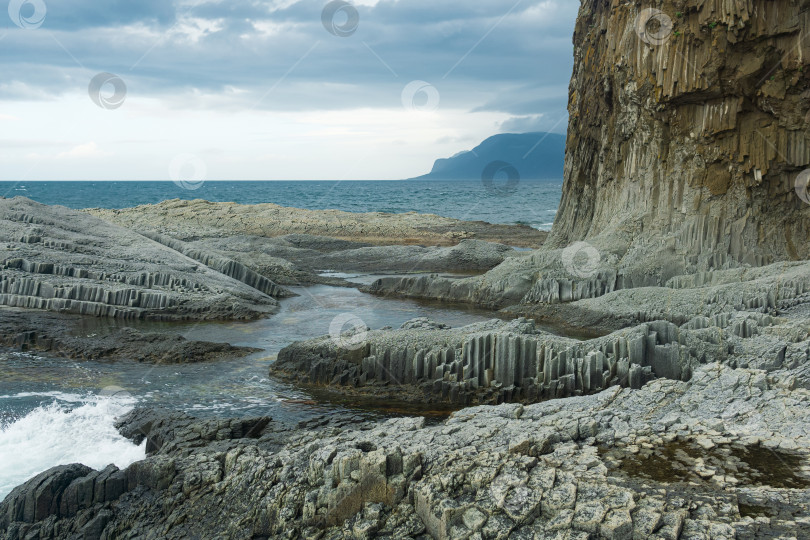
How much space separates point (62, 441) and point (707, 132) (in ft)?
60.8

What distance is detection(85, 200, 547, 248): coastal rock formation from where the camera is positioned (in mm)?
44719

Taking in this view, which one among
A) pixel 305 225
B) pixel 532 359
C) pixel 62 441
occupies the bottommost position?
pixel 62 441

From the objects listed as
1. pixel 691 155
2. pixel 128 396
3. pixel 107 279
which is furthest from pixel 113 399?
pixel 691 155

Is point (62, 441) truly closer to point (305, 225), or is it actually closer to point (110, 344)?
point (110, 344)

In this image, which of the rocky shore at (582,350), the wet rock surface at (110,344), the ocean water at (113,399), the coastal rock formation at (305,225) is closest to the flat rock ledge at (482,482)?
the rocky shore at (582,350)

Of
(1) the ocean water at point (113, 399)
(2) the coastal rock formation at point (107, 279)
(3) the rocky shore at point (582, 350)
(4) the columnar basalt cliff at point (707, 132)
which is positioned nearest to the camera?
(3) the rocky shore at point (582, 350)

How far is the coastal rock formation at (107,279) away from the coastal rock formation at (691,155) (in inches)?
310

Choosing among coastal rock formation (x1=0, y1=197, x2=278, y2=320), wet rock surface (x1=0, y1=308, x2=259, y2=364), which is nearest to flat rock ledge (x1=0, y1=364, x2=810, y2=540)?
wet rock surface (x1=0, y1=308, x2=259, y2=364)

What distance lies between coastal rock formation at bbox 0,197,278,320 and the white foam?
9017mm

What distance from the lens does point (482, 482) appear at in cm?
741

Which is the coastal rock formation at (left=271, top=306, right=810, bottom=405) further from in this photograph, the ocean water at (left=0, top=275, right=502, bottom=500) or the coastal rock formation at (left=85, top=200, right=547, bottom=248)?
the coastal rock formation at (left=85, top=200, right=547, bottom=248)

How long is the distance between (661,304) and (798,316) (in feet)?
13.6

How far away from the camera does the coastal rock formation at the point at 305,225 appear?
44.7m

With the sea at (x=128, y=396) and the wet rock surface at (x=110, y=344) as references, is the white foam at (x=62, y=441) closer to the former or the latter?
the sea at (x=128, y=396)
